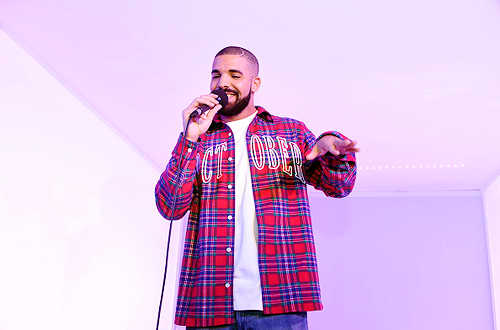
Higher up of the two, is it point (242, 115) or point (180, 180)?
point (242, 115)

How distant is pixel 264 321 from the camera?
1323mm

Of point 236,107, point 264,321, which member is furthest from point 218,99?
point 264,321

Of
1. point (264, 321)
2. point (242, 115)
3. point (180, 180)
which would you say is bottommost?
point (264, 321)

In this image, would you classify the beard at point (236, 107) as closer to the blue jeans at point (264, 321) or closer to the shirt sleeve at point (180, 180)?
the shirt sleeve at point (180, 180)

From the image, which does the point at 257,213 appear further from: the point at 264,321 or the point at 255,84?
the point at 255,84

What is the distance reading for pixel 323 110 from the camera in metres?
3.56

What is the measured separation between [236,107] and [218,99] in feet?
0.58
